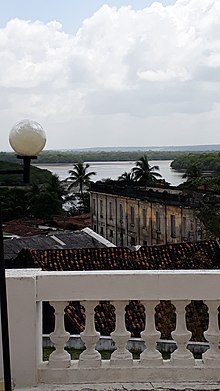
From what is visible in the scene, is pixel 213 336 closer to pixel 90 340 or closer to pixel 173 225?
pixel 90 340

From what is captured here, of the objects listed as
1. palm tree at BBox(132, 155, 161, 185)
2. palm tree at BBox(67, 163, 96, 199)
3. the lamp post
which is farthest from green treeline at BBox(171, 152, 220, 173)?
the lamp post

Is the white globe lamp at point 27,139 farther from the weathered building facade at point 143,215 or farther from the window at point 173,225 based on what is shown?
the window at point 173,225

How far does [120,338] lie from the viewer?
3.73m

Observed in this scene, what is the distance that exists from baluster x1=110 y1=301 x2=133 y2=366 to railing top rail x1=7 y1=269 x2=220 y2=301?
3.6 inches

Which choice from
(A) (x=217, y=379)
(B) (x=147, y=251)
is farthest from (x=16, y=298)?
(B) (x=147, y=251)

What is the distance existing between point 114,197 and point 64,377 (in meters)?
43.5

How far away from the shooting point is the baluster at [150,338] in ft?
12.2

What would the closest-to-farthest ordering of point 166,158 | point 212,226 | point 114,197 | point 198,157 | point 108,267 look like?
point 108,267
point 212,226
point 114,197
point 198,157
point 166,158

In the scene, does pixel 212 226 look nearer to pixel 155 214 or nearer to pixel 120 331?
pixel 155 214

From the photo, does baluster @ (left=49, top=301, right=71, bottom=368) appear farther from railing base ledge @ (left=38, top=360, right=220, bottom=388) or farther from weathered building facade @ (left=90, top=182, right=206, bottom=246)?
weathered building facade @ (left=90, top=182, right=206, bottom=246)

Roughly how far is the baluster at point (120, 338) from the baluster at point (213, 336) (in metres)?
0.50

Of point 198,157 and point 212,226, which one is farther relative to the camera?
point 198,157

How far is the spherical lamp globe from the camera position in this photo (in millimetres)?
3461

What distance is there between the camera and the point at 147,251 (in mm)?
16359
